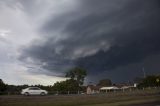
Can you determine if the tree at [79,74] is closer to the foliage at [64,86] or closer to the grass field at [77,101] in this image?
the foliage at [64,86]

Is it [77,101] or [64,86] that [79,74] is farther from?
[77,101]

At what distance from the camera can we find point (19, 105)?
27.7m

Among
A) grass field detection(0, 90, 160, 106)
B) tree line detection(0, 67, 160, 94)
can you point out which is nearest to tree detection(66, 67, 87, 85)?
tree line detection(0, 67, 160, 94)

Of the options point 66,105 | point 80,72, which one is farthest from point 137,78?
point 66,105

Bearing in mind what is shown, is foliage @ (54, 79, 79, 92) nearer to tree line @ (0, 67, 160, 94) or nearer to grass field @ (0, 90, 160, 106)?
tree line @ (0, 67, 160, 94)

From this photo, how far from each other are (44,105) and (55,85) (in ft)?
329

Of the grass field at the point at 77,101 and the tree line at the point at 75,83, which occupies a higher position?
the tree line at the point at 75,83

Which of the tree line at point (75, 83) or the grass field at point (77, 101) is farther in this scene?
the tree line at point (75, 83)

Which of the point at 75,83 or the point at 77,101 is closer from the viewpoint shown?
the point at 77,101

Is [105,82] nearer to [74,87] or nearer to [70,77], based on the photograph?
[70,77]

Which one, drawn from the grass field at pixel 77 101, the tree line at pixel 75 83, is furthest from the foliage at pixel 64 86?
the grass field at pixel 77 101

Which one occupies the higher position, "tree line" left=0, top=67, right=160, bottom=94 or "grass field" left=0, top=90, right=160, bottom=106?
"tree line" left=0, top=67, right=160, bottom=94

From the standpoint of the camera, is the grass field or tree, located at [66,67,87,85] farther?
tree, located at [66,67,87,85]

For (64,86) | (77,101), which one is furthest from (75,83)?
(77,101)
